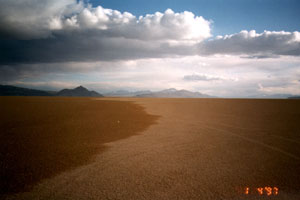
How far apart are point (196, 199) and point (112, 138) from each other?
21.9 ft

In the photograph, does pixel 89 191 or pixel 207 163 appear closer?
pixel 89 191

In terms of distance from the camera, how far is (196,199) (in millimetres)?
4383

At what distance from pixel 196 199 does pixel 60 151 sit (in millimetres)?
6202

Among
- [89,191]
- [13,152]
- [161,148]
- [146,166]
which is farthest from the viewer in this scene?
[161,148]

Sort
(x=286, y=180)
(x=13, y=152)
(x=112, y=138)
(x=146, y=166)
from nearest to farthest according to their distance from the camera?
(x=286, y=180) → (x=146, y=166) → (x=13, y=152) → (x=112, y=138)

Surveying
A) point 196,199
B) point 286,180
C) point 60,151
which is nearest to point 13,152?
point 60,151

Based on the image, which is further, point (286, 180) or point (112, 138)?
point (112, 138)

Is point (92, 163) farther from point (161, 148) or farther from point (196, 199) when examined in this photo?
point (196, 199)

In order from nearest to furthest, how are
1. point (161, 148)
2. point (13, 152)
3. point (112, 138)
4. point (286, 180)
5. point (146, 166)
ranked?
point (286, 180), point (146, 166), point (13, 152), point (161, 148), point (112, 138)

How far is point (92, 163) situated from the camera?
645 cm

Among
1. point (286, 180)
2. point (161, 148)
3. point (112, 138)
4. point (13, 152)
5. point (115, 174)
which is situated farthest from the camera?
point (112, 138)

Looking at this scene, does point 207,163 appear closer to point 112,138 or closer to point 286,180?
point 286,180

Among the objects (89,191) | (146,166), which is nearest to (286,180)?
(146,166)
